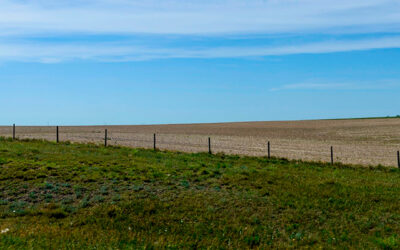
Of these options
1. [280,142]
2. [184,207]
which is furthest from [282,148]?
[184,207]

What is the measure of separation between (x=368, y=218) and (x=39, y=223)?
431 inches

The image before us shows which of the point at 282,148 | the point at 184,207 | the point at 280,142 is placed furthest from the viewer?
the point at 280,142

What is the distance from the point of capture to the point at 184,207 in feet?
51.4

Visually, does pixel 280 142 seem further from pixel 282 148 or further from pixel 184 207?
pixel 184 207

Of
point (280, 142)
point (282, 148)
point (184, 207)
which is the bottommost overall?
point (184, 207)

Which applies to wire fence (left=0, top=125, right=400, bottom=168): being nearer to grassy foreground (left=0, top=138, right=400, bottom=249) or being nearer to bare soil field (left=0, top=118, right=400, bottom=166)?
bare soil field (left=0, top=118, right=400, bottom=166)

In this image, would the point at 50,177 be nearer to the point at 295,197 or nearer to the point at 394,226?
the point at 295,197

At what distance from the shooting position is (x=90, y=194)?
1742 centimetres

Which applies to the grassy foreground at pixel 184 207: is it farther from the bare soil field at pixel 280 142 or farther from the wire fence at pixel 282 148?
the bare soil field at pixel 280 142

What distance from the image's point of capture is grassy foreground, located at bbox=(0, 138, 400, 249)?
1209cm

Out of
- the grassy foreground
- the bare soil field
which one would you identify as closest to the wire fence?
the bare soil field

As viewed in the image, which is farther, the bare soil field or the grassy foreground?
the bare soil field

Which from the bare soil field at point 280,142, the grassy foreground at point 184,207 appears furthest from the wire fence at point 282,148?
the grassy foreground at point 184,207

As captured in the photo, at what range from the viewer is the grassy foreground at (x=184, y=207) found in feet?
39.7
